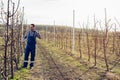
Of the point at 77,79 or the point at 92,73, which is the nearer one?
the point at 77,79

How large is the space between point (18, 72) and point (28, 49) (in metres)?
1.28

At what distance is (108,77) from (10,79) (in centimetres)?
346

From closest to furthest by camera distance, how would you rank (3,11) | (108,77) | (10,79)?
(3,11) → (10,79) → (108,77)

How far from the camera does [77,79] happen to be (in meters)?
8.07

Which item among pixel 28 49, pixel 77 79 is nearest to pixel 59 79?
pixel 77 79

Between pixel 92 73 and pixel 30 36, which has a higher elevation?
pixel 30 36

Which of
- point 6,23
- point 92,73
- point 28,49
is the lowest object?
point 92,73

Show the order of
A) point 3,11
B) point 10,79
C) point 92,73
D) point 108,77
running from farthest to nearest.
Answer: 1. point 92,73
2. point 108,77
3. point 10,79
4. point 3,11

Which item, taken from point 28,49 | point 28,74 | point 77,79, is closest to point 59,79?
point 77,79

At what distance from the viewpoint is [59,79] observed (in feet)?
26.4

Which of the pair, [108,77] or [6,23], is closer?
[6,23]

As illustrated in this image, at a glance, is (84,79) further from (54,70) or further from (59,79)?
(54,70)

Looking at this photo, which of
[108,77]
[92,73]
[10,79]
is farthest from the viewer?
[92,73]

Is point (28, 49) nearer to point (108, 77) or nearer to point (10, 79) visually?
point (10, 79)
